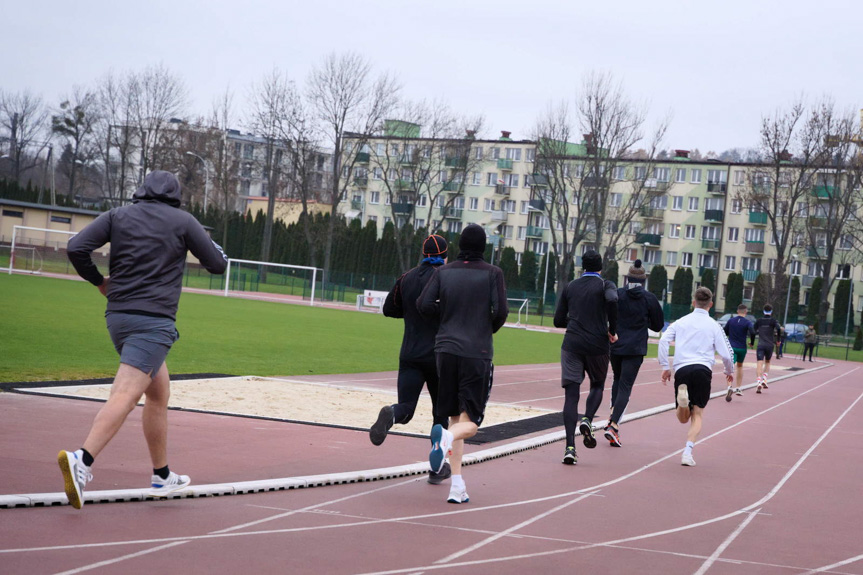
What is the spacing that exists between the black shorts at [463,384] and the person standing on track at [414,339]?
45cm

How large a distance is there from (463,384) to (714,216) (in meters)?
91.7

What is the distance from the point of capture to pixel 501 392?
17516mm

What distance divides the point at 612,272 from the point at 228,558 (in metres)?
81.0

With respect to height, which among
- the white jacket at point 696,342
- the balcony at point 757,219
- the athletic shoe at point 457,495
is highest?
the balcony at point 757,219

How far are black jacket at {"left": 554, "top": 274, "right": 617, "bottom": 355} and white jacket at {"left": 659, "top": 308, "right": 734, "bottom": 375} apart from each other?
2.74ft

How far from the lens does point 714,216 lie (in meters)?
94.9

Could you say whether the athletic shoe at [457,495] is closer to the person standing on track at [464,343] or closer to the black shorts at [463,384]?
the person standing on track at [464,343]

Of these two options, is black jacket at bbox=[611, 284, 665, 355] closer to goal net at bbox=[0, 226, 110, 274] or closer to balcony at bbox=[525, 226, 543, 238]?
goal net at bbox=[0, 226, 110, 274]

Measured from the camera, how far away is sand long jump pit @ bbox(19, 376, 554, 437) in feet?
38.4

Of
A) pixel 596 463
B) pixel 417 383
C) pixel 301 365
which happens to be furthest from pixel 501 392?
pixel 417 383

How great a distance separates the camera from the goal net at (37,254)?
5882 centimetres

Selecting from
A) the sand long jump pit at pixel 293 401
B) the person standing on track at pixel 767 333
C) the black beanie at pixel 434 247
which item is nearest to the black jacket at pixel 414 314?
the black beanie at pixel 434 247

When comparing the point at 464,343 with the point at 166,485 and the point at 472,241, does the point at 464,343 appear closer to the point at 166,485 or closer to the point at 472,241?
the point at 472,241

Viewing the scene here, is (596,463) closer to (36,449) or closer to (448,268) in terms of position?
(448,268)
